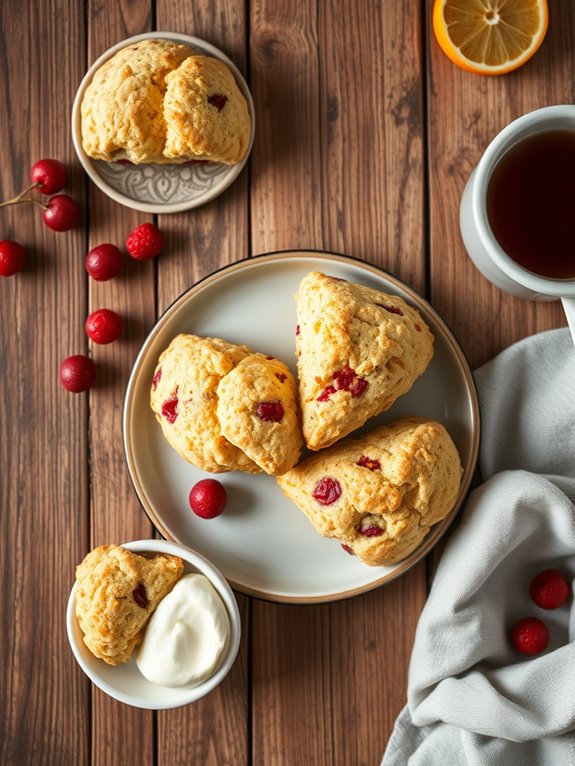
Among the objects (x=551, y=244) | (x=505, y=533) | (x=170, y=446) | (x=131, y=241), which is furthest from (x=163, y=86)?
(x=505, y=533)

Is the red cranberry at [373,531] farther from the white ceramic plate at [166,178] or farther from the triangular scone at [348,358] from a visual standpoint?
the white ceramic plate at [166,178]

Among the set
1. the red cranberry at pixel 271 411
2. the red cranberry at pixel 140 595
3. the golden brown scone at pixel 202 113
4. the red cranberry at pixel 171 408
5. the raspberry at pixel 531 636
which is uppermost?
the golden brown scone at pixel 202 113

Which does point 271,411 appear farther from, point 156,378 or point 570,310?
point 570,310

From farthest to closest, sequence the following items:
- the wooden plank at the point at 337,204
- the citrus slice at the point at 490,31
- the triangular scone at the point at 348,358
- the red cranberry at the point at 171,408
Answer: the wooden plank at the point at 337,204 < the citrus slice at the point at 490,31 < the red cranberry at the point at 171,408 < the triangular scone at the point at 348,358

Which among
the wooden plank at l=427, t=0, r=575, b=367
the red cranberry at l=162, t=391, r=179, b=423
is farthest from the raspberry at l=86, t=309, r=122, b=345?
the wooden plank at l=427, t=0, r=575, b=367

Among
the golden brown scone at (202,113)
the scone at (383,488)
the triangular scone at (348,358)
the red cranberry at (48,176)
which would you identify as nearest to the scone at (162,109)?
the golden brown scone at (202,113)

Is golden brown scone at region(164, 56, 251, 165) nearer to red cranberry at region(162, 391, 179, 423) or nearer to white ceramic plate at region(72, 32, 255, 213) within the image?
white ceramic plate at region(72, 32, 255, 213)
